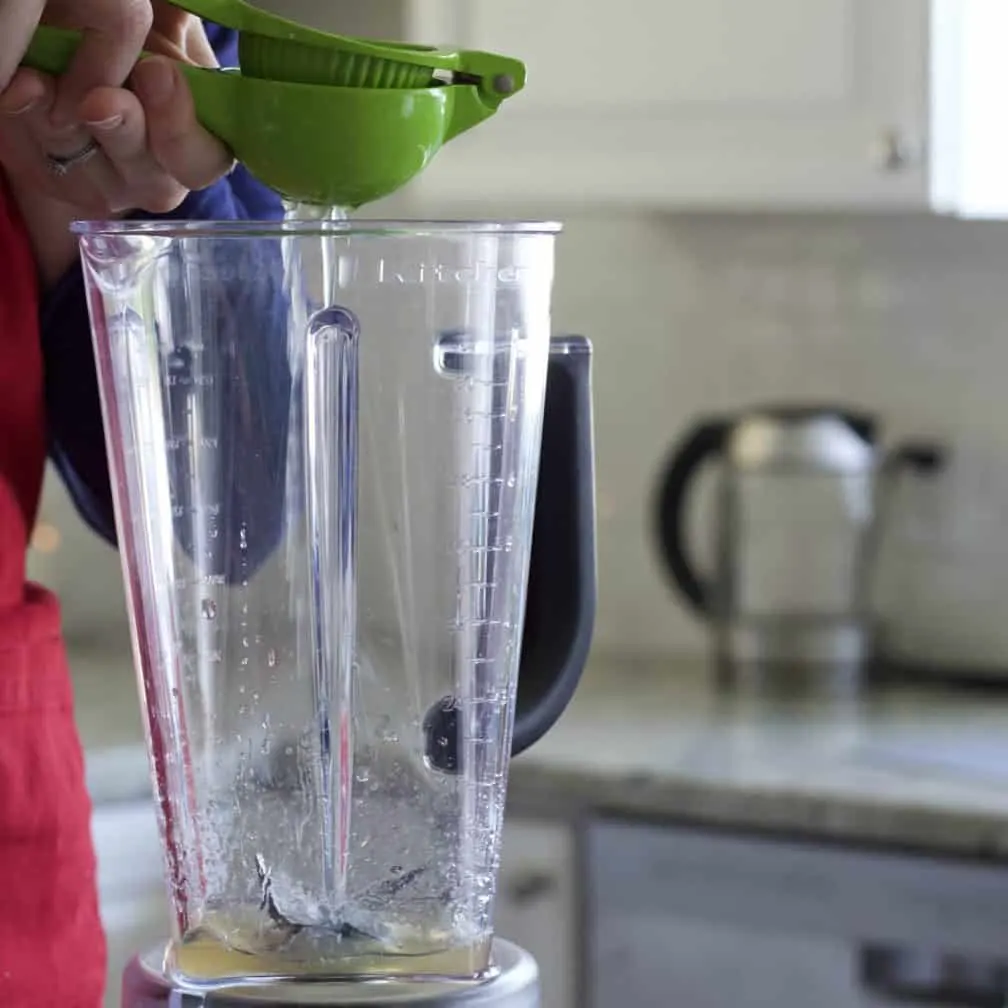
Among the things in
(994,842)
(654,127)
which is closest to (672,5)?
(654,127)

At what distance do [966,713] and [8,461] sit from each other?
3.90 ft

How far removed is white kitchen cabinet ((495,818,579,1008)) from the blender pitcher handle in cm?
96

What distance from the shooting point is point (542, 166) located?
1756 mm

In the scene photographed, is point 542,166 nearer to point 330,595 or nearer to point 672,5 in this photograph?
point 672,5

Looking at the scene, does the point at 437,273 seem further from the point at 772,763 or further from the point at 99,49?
the point at 772,763

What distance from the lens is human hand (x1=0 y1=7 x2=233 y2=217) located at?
559 millimetres

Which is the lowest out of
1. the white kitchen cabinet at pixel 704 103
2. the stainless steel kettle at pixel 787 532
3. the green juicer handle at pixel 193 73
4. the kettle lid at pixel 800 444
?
the stainless steel kettle at pixel 787 532

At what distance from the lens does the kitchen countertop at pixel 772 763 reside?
4.83 ft

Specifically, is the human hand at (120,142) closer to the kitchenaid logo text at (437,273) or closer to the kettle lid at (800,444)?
the kitchenaid logo text at (437,273)

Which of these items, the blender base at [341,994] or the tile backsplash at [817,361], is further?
the tile backsplash at [817,361]

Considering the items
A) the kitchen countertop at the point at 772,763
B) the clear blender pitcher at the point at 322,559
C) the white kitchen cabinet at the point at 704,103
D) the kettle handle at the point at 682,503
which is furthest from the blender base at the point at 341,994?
the kettle handle at the point at 682,503

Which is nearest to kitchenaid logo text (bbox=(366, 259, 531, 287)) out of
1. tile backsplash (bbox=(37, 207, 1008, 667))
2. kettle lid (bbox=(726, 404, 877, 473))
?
kettle lid (bbox=(726, 404, 877, 473))

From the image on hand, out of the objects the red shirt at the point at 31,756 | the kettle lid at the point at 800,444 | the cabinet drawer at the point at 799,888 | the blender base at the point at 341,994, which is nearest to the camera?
the blender base at the point at 341,994

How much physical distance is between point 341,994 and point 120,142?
257mm
